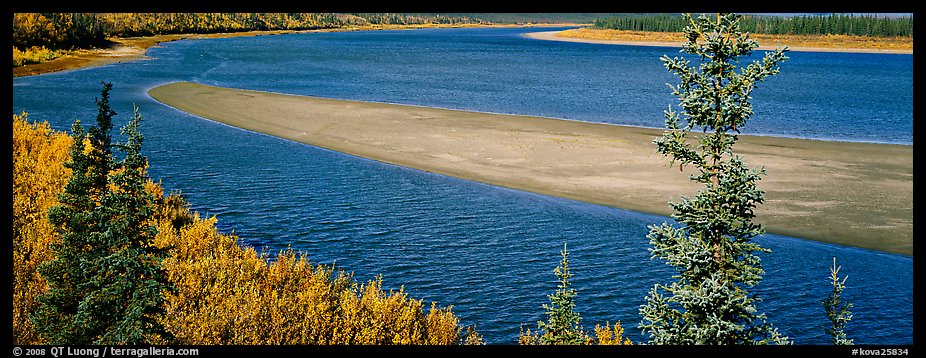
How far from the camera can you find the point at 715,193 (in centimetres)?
1130

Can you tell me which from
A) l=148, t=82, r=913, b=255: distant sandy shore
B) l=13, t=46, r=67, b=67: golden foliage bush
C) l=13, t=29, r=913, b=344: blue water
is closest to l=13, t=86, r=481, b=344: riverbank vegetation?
l=13, t=29, r=913, b=344: blue water

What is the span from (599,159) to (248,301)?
2451cm

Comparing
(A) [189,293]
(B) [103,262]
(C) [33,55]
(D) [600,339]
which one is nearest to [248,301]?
(A) [189,293]

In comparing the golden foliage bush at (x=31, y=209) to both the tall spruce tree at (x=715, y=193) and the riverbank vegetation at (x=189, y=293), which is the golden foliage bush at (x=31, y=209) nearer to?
the riverbank vegetation at (x=189, y=293)

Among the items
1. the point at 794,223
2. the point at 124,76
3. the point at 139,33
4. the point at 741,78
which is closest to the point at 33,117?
the point at 124,76

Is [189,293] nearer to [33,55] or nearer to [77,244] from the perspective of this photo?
[77,244]

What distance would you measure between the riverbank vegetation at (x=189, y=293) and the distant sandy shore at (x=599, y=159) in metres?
14.4

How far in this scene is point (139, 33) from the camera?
159375mm

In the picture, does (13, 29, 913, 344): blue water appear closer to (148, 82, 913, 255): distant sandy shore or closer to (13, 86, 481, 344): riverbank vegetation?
(148, 82, 913, 255): distant sandy shore

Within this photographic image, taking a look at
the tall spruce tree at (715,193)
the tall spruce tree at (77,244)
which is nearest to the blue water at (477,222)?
the tall spruce tree at (715,193)

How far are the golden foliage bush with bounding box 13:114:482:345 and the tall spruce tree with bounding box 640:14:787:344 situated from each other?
5543 millimetres

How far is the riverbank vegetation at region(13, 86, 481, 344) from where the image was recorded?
12.9m
